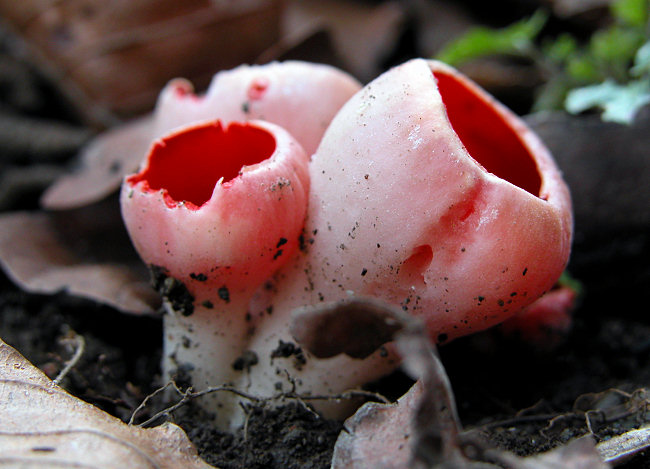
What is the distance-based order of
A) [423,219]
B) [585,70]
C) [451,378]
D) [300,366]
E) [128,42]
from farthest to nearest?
[128,42], [585,70], [451,378], [300,366], [423,219]

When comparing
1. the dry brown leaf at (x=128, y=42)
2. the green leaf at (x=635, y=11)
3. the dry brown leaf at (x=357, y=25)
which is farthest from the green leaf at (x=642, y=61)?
the dry brown leaf at (x=128, y=42)

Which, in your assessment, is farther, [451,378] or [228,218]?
[451,378]

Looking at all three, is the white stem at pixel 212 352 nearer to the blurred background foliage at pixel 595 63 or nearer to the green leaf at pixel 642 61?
the blurred background foliage at pixel 595 63

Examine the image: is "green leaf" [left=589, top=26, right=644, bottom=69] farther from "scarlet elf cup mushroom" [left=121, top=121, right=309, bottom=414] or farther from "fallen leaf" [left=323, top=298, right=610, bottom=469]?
"fallen leaf" [left=323, top=298, right=610, bottom=469]

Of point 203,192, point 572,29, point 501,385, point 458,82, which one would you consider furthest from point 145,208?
point 572,29

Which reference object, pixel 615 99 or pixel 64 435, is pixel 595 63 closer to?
pixel 615 99

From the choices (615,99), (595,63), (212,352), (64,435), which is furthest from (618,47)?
(64,435)

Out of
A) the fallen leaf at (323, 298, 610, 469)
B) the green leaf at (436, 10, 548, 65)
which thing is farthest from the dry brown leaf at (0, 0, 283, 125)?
the fallen leaf at (323, 298, 610, 469)
